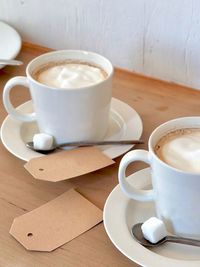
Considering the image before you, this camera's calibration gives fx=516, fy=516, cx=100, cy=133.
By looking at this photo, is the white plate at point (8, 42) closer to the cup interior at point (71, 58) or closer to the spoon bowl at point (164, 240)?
the cup interior at point (71, 58)

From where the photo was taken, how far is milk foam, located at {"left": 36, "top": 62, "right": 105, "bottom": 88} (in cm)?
71

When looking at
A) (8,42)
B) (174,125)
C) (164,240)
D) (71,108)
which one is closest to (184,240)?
(164,240)

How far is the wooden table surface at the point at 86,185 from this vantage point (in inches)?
22.0

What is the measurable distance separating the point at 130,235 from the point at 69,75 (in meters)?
0.27

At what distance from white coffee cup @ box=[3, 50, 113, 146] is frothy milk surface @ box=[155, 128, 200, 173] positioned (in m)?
0.14

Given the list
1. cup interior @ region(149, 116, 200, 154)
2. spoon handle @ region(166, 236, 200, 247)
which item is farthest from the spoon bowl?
cup interior @ region(149, 116, 200, 154)

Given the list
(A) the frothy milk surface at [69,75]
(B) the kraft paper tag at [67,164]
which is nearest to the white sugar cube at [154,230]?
(B) the kraft paper tag at [67,164]

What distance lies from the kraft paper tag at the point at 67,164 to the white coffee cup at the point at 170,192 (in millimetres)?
96

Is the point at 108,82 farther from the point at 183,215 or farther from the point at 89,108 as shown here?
the point at 183,215

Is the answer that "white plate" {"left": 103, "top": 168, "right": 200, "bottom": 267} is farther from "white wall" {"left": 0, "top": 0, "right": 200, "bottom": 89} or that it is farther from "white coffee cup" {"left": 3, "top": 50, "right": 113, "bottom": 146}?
"white wall" {"left": 0, "top": 0, "right": 200, "bottom": 89}

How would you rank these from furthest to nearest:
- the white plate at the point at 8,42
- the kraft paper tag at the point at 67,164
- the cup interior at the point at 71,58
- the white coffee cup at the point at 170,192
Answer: the white plate at the point at 8,42 → the cup interior at the point at 71,58 → the kraft paper tag at the point at 67,164 → the white coffee cup at the point at 170,192

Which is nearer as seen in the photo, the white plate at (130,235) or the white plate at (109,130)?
the white plate at (130,235)

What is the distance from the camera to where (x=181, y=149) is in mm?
570

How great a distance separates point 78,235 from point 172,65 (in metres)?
0.40
